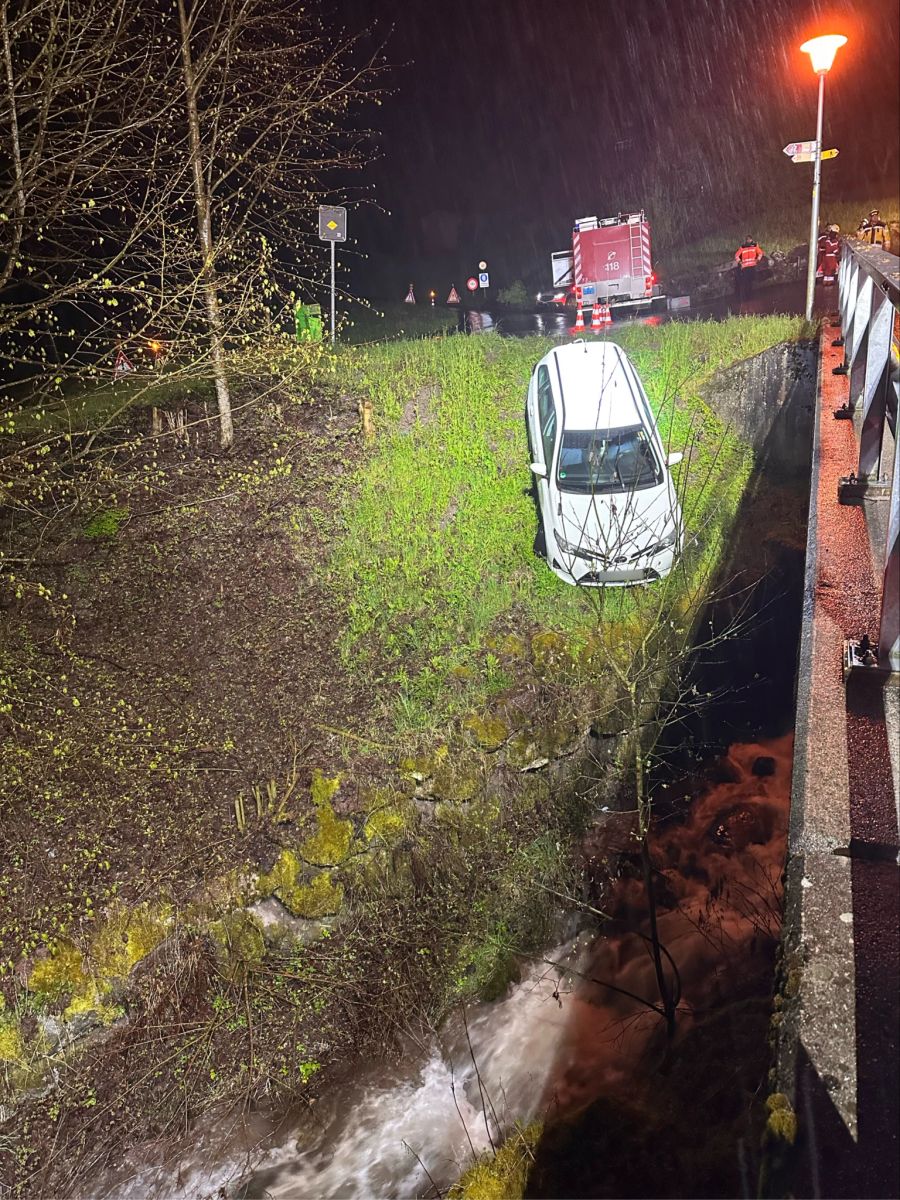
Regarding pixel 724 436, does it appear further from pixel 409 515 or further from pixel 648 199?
pixel 648 199

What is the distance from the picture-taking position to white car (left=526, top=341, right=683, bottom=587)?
313 inches

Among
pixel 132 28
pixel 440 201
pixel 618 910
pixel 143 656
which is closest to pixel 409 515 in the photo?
pixel 143 656

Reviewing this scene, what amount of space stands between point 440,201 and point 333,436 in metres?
27.5

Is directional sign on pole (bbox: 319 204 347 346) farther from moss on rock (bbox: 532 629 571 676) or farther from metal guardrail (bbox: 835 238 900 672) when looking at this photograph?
metal guardrail (bbox: 835 238 900 672)

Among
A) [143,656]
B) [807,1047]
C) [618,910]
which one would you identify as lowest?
[618,910]

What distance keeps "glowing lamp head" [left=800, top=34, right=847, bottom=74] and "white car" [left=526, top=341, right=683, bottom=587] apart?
752 centimetres

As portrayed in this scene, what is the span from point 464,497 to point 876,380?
5.29m

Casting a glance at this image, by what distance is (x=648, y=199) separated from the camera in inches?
1316

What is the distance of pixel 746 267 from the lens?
20766 millimetres

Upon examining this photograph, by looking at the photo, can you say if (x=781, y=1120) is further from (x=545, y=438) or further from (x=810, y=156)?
(x=810, y=156)

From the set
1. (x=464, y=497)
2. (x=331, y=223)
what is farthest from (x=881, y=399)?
(x=331, y=223)

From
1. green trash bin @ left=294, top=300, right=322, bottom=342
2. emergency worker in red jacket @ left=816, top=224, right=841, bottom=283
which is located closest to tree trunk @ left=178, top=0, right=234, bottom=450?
green trash bin @ left=294, top=300, right=322, bottom=342

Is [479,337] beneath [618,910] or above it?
above

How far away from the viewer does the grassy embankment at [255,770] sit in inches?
Answer: 219
